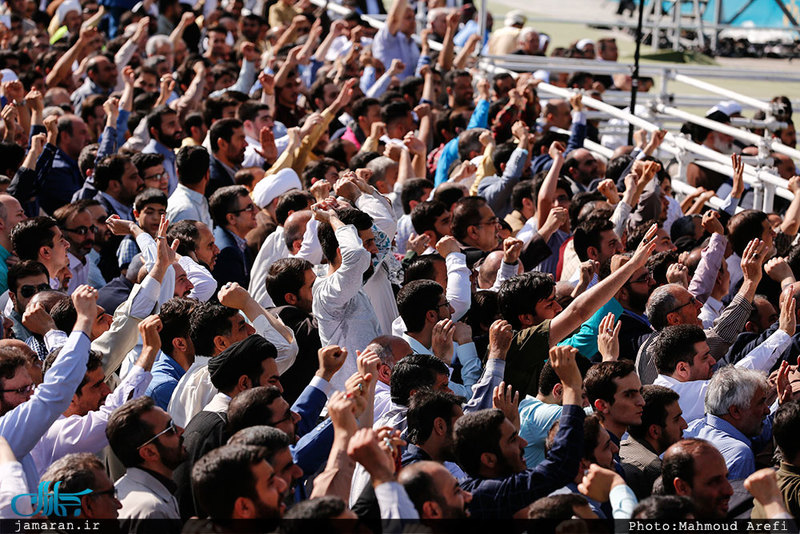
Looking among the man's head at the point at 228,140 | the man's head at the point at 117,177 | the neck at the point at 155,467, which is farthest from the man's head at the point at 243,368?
the man's head at the point at 228,140

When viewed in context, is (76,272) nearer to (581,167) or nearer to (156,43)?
(581,167)

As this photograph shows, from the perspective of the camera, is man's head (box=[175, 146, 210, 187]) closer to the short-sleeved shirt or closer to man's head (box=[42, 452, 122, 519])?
the short-sleeved shirt

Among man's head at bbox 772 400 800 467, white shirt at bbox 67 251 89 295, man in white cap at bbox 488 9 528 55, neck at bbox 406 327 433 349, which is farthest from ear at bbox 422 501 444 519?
man in white cap at bbox 488 9 528 55

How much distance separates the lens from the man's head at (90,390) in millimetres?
4758

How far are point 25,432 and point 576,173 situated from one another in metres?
5.67

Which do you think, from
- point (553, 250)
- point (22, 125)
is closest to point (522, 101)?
point (553, 250)

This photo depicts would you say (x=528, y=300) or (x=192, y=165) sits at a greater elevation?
(x=192, y=165)

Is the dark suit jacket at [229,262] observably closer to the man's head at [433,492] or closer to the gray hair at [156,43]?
the man's head at [433,492]

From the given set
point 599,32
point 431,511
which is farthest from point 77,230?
point 599,32

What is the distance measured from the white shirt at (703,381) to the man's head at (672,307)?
36 centimetres

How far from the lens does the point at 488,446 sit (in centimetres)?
405

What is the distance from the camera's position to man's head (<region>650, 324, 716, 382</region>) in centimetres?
526

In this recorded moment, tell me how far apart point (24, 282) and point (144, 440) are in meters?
2.09

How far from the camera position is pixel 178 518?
13.2ft
